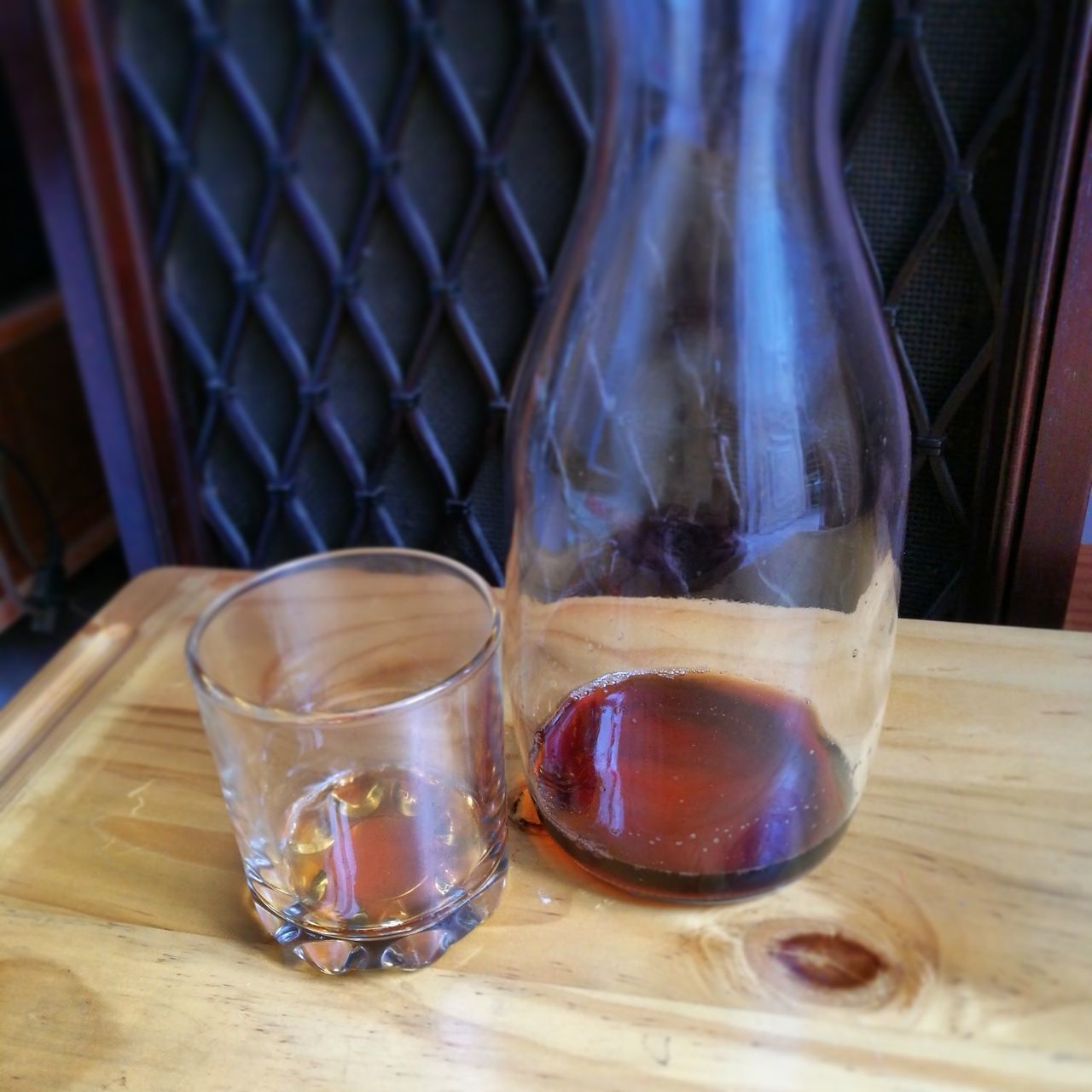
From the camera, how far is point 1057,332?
0.46 metres

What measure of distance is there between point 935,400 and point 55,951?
0.46 metres

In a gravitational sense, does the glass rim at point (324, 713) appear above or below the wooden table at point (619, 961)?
above

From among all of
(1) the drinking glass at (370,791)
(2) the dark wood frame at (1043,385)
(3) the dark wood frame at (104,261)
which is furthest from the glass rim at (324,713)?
(3) the dark wood frame at (104,261)

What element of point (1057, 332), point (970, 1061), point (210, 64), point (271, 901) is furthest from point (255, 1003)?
point (210, 64)

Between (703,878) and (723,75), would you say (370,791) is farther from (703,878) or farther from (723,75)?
(723,75)

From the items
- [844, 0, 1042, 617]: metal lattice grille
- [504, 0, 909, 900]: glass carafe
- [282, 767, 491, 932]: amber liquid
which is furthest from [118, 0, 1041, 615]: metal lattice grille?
[282, 767, 491, 932]: amber liquid

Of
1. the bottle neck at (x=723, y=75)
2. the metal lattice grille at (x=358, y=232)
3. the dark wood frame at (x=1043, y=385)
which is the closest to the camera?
the bottle neck at (x=723, y=75)

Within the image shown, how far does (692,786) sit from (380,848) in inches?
3.7

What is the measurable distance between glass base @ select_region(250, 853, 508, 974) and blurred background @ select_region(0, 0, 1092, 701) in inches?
13.5

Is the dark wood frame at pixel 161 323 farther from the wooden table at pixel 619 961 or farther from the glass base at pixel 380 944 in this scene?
the glass base at pixel 380 944

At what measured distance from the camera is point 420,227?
0.62 meters

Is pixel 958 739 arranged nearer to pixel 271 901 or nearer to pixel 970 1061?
pixel 970 1061

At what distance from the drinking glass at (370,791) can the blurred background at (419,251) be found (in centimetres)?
30

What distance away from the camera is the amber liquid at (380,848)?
294mm
